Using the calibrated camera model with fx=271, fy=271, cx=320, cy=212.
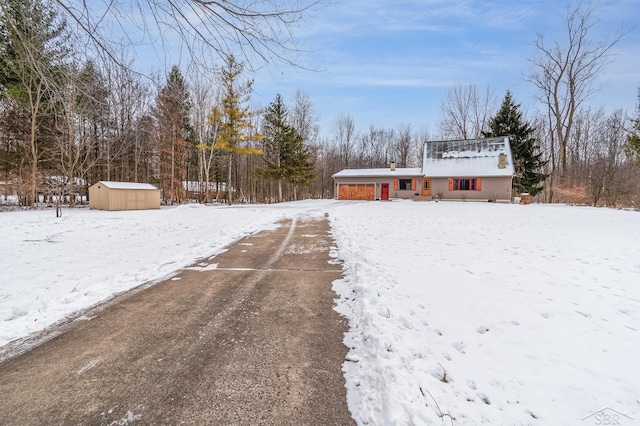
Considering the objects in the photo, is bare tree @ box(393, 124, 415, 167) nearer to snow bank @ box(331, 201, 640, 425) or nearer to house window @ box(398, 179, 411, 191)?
house window @ box(398, 179, 411, 191)

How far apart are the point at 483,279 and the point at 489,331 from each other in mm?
1826

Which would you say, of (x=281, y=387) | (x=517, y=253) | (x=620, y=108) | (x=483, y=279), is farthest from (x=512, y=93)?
(x=281, y=387)

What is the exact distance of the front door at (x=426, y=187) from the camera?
89.1ft

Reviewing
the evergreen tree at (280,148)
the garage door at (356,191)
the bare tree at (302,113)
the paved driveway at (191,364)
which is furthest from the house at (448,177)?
the paved driveway at (191,364)

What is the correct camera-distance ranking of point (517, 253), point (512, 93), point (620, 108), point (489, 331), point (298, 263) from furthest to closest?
point (620, 108) < point (512, 93) < point (517, 253) < point (298, 263) < point (489, 331)

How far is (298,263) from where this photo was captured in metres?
5.78

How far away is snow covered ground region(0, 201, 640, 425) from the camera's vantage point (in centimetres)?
195

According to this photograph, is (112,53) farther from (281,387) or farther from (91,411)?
(281,387)

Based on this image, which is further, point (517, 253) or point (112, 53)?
point (517, 253)

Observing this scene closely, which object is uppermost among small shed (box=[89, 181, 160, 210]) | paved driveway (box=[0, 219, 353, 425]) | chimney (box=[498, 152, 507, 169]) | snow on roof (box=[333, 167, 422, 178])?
chimney (box=[498, 152, 507, 169])

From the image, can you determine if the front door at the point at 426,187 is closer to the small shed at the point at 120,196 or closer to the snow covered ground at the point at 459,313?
the snow covered ground at the point at 459,313

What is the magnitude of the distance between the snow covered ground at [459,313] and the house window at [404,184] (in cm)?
2070

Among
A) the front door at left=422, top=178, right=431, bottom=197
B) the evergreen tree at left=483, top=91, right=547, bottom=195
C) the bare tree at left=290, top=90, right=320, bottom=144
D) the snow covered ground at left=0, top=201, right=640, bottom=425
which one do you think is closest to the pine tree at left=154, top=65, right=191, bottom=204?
the bare tree at left=290, top=90, right=320, bottom=144

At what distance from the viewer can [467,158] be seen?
26.6m
